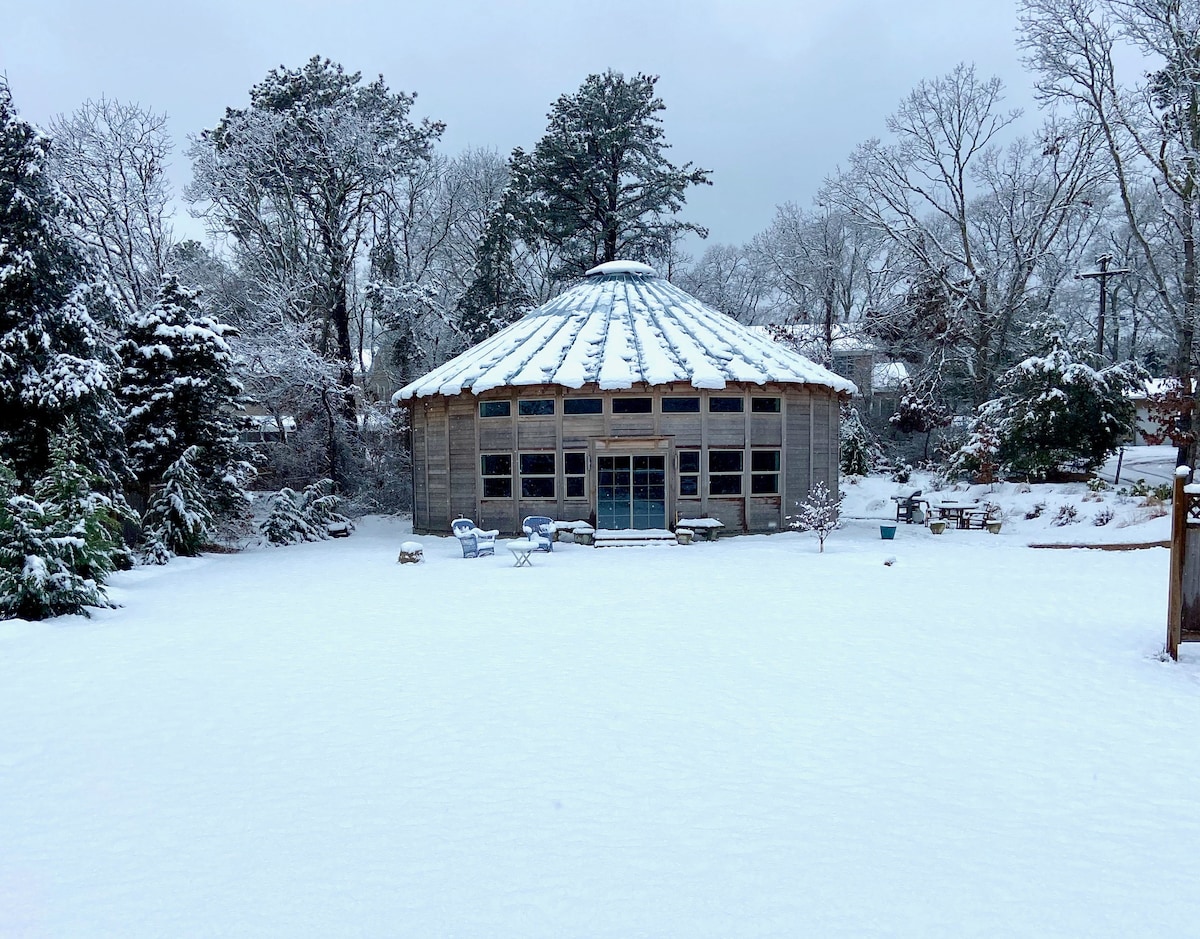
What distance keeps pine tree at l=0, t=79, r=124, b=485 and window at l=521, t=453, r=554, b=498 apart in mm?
7433

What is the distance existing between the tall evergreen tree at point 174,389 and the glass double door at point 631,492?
290 inches

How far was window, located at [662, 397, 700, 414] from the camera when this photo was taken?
1634cm

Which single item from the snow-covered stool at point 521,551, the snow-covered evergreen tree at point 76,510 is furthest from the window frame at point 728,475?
the snow-covered evergreen tree at point 76,510

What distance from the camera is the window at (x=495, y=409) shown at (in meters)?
16.8

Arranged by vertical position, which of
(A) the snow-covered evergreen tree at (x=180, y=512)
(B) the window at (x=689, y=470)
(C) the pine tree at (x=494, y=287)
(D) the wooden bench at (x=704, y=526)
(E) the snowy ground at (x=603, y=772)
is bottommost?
(E) the snowy ground at (x=603, y=772)

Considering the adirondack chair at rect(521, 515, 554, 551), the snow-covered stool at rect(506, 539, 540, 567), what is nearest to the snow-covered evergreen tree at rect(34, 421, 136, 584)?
the snow-covered stool at rect(506, 539, 540, 567)

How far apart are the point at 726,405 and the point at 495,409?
484 cm

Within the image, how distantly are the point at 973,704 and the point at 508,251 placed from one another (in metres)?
22.5

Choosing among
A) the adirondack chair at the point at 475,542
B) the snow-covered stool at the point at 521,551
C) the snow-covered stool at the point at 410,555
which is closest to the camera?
the snow-covered stool at the point at 521,551

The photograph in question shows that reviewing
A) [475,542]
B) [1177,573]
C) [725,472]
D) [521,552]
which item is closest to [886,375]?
[725,472]

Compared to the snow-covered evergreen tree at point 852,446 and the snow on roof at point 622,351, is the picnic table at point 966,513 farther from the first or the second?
the snow-covered evergreen tree at point 852,446

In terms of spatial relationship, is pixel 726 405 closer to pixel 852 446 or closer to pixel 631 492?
pixel 631 492

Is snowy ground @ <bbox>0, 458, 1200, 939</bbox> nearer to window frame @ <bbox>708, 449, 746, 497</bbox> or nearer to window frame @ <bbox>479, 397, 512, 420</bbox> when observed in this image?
window frame @ <bbox>708, 449, 746, 497</bbox>

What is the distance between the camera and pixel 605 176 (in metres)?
26.8
